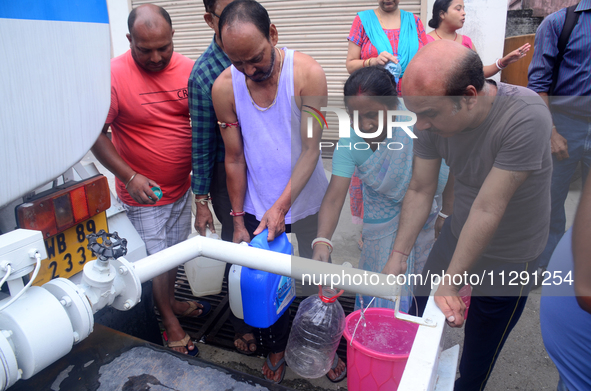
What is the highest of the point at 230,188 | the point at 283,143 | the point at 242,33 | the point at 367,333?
the point at 242,33

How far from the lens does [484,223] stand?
1387 millimetres

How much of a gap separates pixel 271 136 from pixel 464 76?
0.99m

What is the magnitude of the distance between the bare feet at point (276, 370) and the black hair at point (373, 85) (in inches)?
55.3

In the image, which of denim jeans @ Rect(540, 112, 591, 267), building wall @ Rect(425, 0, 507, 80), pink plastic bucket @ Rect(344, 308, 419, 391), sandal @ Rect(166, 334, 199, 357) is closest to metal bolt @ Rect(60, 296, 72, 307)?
pink plastic bucket @ Rect(344, 308, 419, 391)

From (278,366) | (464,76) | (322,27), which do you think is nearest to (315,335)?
(278,366)

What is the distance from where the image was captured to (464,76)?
1284mm

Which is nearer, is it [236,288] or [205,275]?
[236,288]

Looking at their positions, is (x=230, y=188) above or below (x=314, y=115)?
below

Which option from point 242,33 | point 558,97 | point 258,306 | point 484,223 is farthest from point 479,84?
point 558,97

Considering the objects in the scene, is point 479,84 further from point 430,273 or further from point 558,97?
point 558,97

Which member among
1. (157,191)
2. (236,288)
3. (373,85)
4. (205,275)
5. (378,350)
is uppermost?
(373,85)

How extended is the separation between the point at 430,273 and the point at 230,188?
1141 millimetres

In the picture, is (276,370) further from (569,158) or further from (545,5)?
(545,5)

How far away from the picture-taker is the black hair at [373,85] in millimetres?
1763
